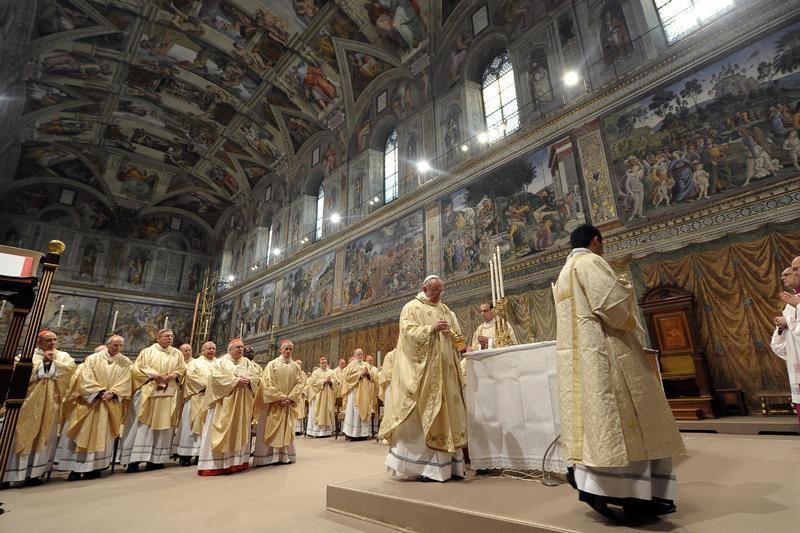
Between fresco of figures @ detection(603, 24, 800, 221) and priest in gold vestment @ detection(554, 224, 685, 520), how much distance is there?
6.43 metres

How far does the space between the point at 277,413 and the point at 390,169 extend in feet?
37.2

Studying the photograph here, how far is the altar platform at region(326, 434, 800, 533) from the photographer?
195 cm

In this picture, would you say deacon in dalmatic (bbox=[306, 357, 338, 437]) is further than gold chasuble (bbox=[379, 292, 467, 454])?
Yes

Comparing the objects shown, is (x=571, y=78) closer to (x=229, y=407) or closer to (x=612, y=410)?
(x=612, y=410)

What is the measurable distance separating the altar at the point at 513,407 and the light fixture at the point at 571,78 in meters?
8.51

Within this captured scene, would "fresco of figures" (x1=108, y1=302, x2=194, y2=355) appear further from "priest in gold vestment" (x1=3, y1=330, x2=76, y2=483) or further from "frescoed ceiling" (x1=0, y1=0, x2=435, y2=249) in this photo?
"priest in gold vestment" (x1=3, y1=330, x2=76, y2=483)

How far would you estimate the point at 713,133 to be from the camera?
701 cm

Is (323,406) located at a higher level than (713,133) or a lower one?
lower

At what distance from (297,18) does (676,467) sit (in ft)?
56.4

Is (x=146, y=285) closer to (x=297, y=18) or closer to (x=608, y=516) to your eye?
(x=297, y=18)

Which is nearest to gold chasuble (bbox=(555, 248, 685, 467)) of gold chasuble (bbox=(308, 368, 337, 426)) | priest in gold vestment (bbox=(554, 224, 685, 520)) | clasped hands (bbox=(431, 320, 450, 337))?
priest in gold vestment (bbox=(554, 224, 685, 520))

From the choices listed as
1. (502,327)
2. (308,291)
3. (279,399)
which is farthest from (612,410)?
(308,291)

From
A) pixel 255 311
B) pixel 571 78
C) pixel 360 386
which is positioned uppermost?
pixel 571 78

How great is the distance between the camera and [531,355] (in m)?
3.27
